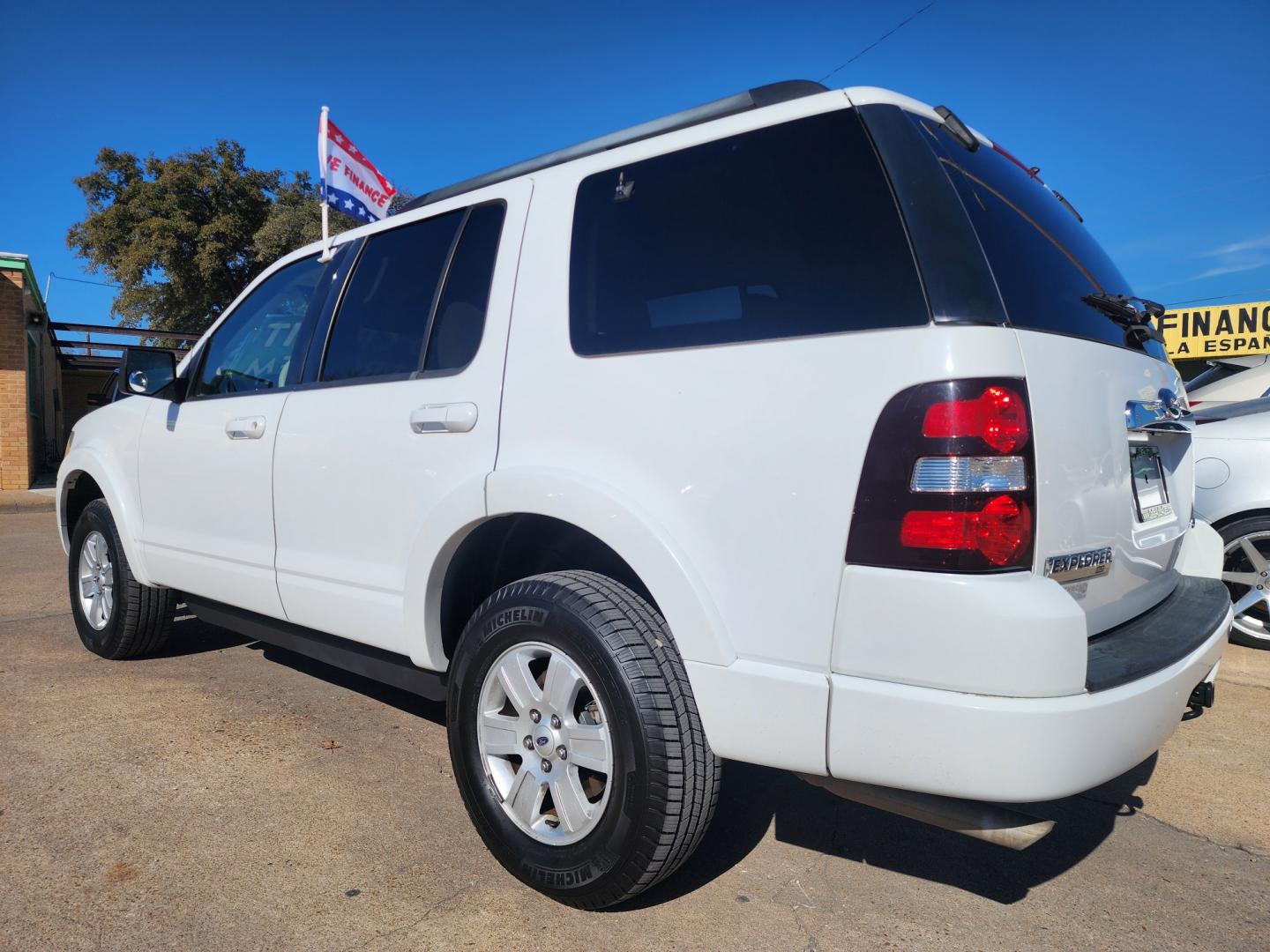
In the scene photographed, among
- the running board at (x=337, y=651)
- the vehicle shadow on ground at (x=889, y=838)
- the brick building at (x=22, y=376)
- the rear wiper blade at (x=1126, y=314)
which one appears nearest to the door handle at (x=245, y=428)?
the running board at (x=337, y=651)

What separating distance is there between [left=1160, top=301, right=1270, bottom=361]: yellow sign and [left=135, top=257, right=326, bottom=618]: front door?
2381 centimetres

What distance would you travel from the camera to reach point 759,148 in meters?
2.16

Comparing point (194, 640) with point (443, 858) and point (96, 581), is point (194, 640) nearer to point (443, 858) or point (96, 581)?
point (96, 581)

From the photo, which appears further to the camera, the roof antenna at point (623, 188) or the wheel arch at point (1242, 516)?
the wheel arch at point (1242, 516)

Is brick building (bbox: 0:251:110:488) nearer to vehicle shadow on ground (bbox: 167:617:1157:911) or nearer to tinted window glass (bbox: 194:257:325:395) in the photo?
tinted window glass (bbox: 194:257:325:395)

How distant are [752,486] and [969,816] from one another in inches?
31.5

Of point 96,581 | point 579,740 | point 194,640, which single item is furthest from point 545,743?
point 194,640

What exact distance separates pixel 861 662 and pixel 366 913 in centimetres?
144

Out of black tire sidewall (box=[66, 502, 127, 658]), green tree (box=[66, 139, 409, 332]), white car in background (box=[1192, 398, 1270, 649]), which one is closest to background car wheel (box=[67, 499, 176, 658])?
black tire sidewall (box=[66, 502, 127, 658])

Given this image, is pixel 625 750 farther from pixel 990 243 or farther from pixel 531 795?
pixel 990 243

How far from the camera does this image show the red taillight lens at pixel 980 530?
5.61 ft

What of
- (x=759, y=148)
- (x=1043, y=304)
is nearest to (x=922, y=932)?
(x=1043, y=304)

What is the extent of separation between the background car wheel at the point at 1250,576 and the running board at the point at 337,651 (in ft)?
13.3

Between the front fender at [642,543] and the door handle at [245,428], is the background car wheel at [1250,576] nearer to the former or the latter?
the front fender at [642,543]
